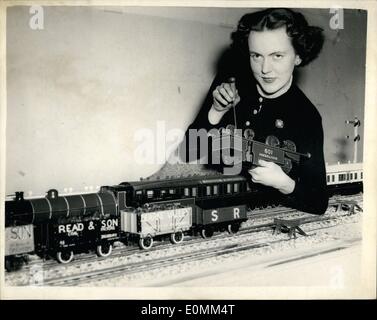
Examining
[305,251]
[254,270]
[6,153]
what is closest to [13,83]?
[6,153]

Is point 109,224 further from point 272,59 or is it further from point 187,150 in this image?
point 272,59

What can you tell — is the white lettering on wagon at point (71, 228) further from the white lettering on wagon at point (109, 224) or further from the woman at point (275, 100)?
the woman at point (275, 100)

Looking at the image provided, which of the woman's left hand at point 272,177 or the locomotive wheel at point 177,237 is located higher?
the woman's left hand at point 272,177

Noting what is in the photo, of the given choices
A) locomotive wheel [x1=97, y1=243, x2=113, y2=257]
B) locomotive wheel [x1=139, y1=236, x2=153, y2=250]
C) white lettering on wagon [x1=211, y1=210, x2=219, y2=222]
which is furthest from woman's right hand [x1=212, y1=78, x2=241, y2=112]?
locomotive wheel [x1=97, y1=243, x2=113, y2=257]

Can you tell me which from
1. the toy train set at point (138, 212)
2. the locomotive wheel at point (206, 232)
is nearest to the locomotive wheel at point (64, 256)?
the toy train set at point (138, 212)

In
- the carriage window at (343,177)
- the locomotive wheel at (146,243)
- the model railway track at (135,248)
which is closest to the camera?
the model railway track at (135,248)

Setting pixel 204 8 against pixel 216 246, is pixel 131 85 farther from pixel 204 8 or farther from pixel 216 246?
pixel 216 246

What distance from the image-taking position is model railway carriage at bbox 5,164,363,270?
379 centimetres

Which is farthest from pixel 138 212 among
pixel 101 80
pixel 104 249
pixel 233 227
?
pixel 101 80

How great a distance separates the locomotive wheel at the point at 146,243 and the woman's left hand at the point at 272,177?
3.39 feet

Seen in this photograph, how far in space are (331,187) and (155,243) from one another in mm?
1673

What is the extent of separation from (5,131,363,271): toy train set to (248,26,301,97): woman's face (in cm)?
53

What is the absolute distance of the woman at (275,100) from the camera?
13.8 ft

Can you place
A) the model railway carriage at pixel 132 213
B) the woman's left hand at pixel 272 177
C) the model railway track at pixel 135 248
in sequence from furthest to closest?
1. the woman's left hand at pixel 272 177
2. the model railway track at pixel 135 248
3. the model railway carriage at pixel 132 213
